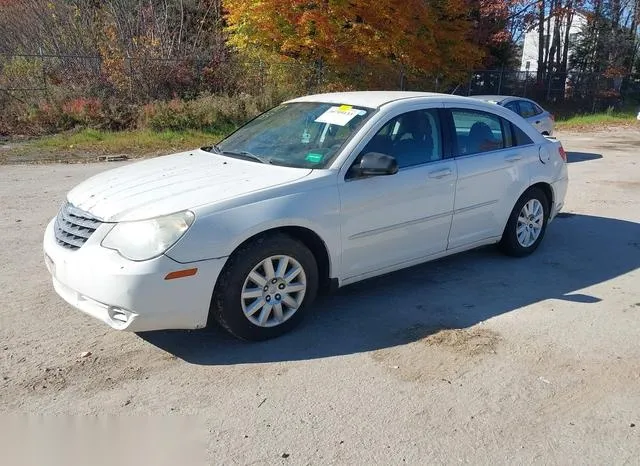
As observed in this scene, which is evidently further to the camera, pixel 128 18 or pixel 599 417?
pixel 128 18

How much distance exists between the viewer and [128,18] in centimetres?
1909

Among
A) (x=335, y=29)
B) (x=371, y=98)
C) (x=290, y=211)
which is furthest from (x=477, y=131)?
(x=335, y=29)

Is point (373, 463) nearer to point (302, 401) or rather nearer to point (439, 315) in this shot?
point (302, 401)

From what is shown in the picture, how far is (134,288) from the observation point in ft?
12.1

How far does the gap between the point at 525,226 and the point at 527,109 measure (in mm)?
9444

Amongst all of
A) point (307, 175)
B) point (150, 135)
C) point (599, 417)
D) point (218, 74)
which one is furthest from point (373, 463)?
point (218, 74)

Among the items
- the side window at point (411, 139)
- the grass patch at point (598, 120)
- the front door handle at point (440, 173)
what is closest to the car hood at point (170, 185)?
the side window at point (411, 139)

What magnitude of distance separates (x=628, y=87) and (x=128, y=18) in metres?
28.4

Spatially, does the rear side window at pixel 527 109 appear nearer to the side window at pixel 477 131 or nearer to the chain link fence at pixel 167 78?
the chain link fence at pixel 167 78

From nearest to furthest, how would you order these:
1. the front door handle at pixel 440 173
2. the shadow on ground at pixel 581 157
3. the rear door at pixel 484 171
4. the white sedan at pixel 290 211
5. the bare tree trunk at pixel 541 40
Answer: the white sedan at pixel 290 211 → the front door handle at pixel 440 173 → the rear door at pixel 484 171 → the shadow on ground at pixel 581 157 → the bare tree trunk at pixel 541 40

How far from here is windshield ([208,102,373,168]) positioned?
473 cm

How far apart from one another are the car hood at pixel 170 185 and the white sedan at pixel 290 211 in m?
0.01

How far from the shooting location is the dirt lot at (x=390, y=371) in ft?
10.5

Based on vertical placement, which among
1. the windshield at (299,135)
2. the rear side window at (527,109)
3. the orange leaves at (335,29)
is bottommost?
the rear side window at (527,109)
